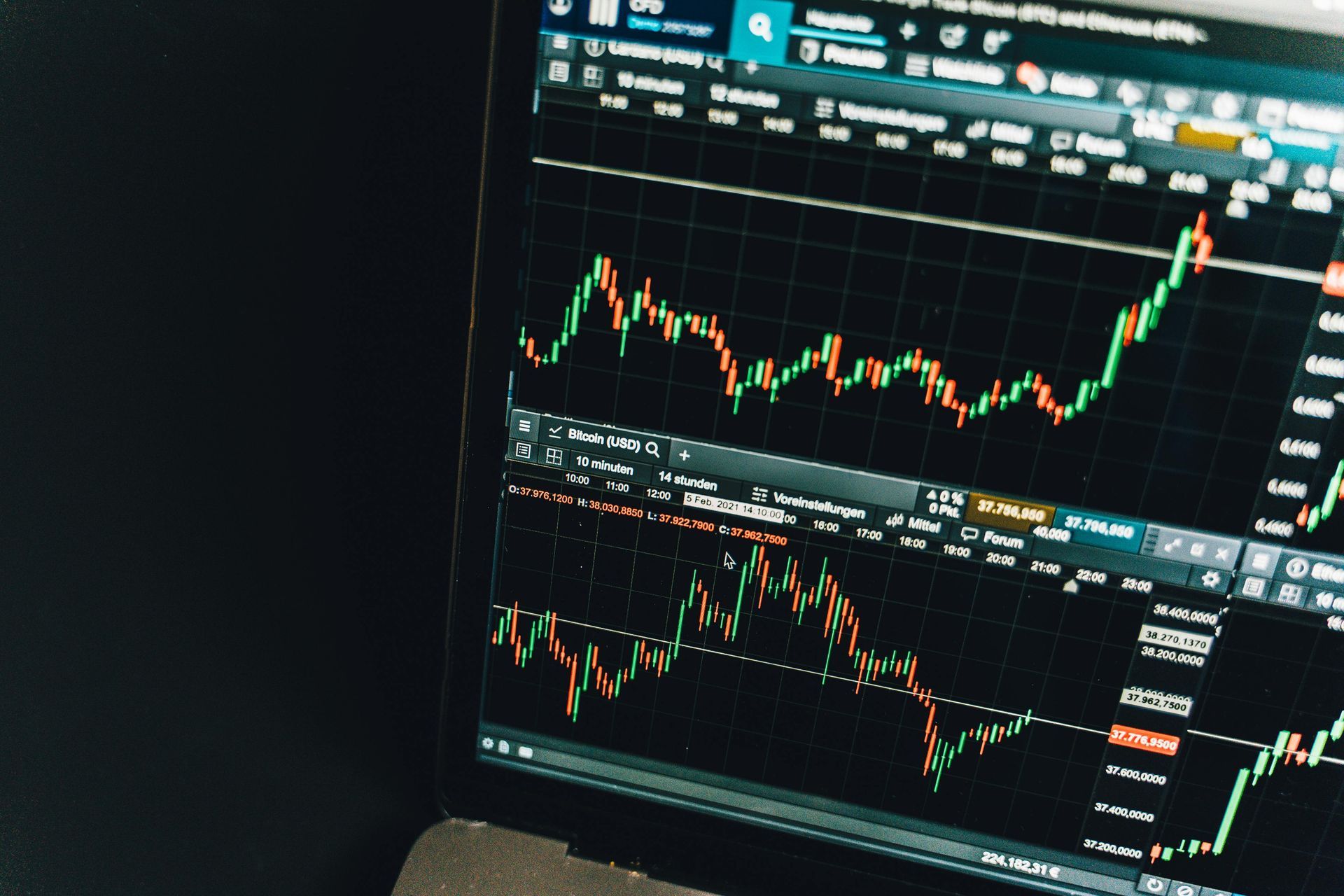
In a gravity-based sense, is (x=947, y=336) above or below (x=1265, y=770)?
above

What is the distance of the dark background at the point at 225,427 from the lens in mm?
422

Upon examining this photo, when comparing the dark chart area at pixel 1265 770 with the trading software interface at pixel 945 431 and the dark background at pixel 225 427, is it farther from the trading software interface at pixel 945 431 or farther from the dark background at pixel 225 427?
the dark background at pixel 225 427

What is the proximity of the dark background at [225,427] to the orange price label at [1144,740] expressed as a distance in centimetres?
45

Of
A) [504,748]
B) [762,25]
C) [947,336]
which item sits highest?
[762,25]

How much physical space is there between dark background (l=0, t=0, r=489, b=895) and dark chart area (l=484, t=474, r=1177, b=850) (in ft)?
0.34

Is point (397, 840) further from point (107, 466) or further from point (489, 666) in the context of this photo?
point (107, 466)

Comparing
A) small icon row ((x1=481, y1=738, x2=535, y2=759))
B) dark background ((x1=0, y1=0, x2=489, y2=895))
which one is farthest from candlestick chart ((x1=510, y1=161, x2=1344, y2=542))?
small icon row ((x1=481, y1=738, x2=535, y2=759))

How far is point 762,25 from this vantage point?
20.6 inches

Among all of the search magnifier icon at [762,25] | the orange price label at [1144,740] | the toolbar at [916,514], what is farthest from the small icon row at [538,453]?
the orange price label at [1144,740]

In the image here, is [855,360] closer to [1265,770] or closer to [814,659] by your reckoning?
[814,659]

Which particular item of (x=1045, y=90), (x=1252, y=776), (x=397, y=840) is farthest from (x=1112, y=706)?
(x=397, y=840)

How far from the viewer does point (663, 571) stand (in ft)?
2.02

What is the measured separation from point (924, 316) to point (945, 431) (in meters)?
0.07

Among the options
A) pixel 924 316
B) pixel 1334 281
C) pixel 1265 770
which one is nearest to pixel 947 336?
pixel 924 316
